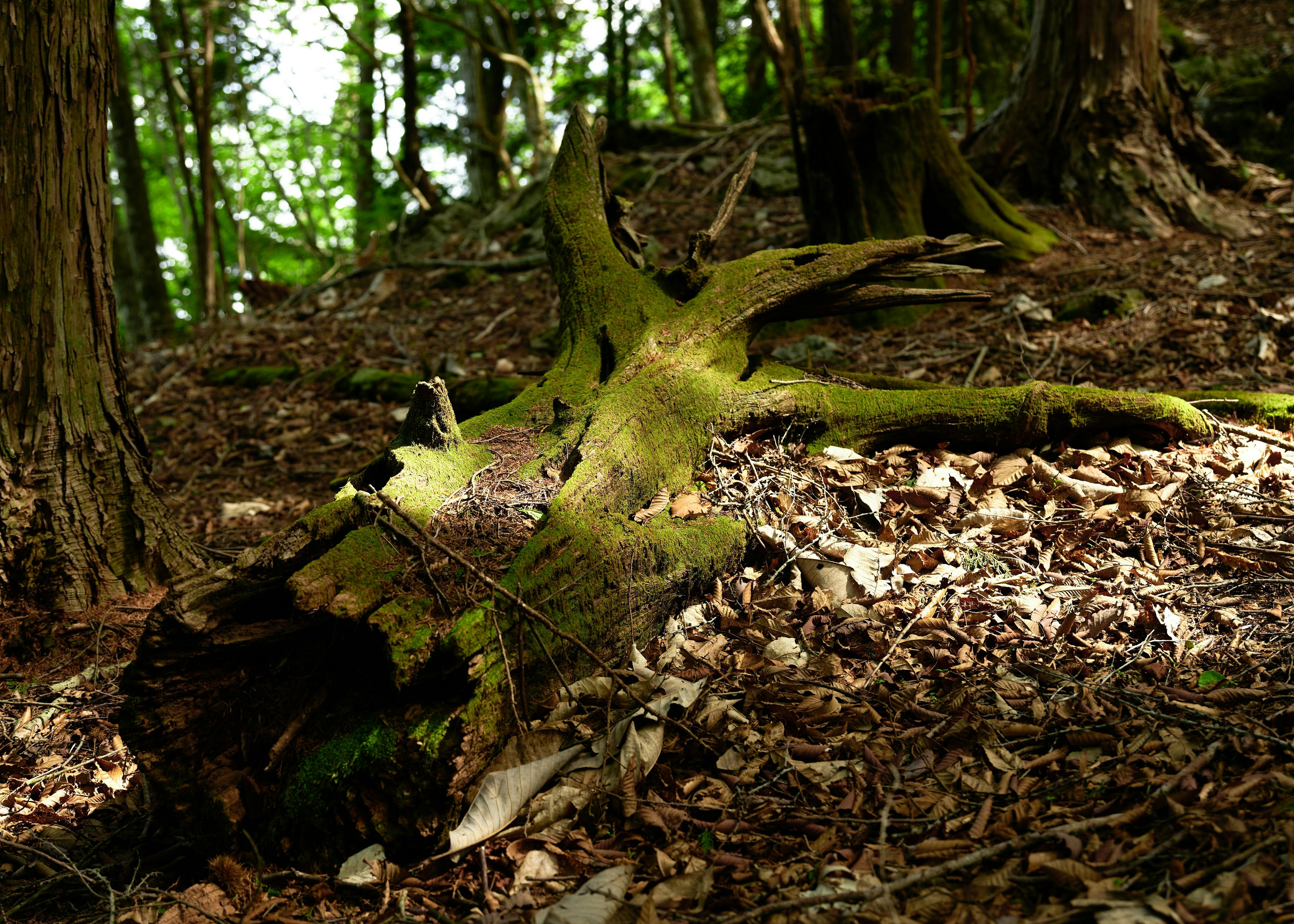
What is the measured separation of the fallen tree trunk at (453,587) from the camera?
248 cm

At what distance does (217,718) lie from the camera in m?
2.66

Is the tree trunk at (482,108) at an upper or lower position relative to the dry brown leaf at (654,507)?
upper

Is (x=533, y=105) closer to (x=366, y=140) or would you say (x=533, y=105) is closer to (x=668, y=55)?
(x=668, y=55)

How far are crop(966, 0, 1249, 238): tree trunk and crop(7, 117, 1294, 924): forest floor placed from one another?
2534 millimetres

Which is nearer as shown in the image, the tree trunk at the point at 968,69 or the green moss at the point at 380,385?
the green moss at the point at 380,385

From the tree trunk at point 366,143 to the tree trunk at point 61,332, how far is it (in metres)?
11.7

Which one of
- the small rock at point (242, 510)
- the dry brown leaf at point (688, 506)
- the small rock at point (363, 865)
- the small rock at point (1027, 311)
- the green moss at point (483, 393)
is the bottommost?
the small rock at point (363, 865)

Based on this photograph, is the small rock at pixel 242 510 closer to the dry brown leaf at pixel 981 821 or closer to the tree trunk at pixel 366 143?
the dry brown leaf at pixel 981 821

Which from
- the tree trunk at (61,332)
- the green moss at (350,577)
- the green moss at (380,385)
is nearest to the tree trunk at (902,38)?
the green moss at (380,385)

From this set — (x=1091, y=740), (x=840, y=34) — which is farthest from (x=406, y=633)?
(x=840, y=34)

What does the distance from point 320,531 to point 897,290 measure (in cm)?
329

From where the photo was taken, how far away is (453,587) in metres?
2.69

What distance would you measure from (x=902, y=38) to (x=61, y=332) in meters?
10.4

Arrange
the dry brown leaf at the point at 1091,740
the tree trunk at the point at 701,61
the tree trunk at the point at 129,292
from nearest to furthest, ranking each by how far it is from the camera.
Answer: the dry brown leaf at the point at 1091,740
the tree trunk at the point at 701,61
the tree trunk at the point at 129,292
